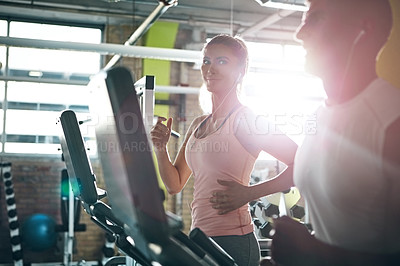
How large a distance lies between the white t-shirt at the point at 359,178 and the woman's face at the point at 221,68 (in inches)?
31.9

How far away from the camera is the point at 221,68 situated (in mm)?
1814

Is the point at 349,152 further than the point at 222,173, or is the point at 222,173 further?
the point at 222,173

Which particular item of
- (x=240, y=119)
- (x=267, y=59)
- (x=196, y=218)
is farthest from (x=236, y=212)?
(x=267, y=59)

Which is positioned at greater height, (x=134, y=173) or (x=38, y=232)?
(x=134, y=173)

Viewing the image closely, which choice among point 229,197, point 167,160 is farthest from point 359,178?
point 167,160

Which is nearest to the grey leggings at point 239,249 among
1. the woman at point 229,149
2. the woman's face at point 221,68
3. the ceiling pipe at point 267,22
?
the woman at point 229,149

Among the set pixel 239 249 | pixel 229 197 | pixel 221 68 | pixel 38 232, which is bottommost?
pixel 38 232

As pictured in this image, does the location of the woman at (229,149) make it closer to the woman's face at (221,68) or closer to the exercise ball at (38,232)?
the woman's face at (221,68)

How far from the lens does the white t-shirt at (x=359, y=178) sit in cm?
91

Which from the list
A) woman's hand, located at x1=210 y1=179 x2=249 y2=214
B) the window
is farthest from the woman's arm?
the window

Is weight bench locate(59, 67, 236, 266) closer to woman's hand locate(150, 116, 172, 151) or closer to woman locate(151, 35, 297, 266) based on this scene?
woman locate(151, 35, 297, 266)

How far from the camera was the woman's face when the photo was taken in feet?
5.96

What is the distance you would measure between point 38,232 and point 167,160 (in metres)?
4.57

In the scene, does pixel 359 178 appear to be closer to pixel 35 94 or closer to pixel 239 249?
pixel 239 249
